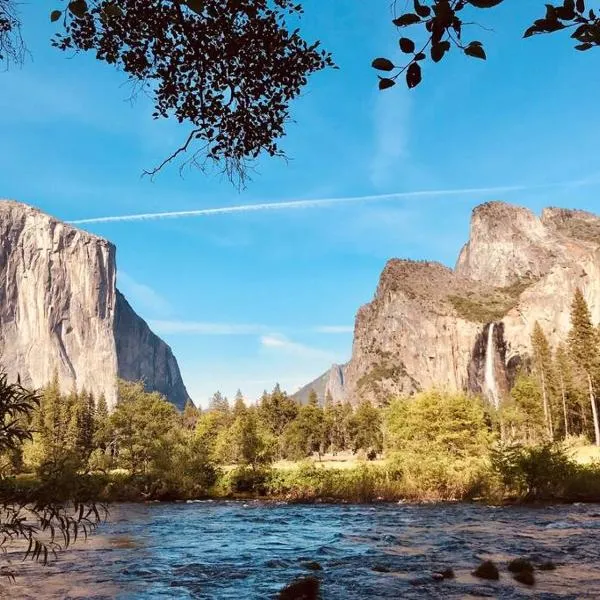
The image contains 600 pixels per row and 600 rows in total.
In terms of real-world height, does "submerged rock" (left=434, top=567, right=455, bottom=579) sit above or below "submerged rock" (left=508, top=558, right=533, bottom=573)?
below

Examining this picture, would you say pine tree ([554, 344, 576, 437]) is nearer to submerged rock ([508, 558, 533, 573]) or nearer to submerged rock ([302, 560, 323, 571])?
submerged rock ([508, 558, 533, 573])

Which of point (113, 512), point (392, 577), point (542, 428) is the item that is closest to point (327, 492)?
point (113, 512)

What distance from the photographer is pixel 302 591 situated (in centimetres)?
1216

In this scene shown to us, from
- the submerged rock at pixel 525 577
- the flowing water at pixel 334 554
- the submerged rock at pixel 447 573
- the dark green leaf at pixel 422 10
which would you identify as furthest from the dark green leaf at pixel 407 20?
the submerged rock at pixel 447 573

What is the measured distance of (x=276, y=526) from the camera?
26625 millimetres

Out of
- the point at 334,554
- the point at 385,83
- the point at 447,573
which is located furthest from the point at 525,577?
the point at 385,83

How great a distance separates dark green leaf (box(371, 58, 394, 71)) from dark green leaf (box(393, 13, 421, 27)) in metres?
0.18

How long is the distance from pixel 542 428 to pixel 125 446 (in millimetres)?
61099

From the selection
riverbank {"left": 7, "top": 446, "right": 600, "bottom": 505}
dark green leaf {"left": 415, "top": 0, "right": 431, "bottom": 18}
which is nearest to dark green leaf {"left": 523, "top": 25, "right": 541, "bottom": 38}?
dark green leaf {"left": 415, "top": 0, "right": 431, "bottom": 18}

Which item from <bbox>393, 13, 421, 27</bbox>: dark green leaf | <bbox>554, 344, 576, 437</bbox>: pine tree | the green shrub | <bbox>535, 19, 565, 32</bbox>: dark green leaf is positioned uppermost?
<bbox>554, 344, 576, 437</bbox>: pine tree

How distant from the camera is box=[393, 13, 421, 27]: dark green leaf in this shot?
2.81 m

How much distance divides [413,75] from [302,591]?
11856mm

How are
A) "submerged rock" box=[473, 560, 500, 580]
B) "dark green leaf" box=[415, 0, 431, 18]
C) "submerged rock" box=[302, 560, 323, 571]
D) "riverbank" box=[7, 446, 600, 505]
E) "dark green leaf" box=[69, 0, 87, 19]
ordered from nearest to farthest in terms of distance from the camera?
"dark green leaf" box=[415, 0, 431, 18], "dark green leaf" box=[69, 0, 87, 19], "submerged rock" box=[473, 560, 500, 580], "submerged rock" box=[302, 560, 323, 571], "riverbank" box=[7, 446, 600, 505]

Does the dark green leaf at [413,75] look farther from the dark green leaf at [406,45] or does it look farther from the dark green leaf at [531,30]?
the dark green leaf at [531,30]
